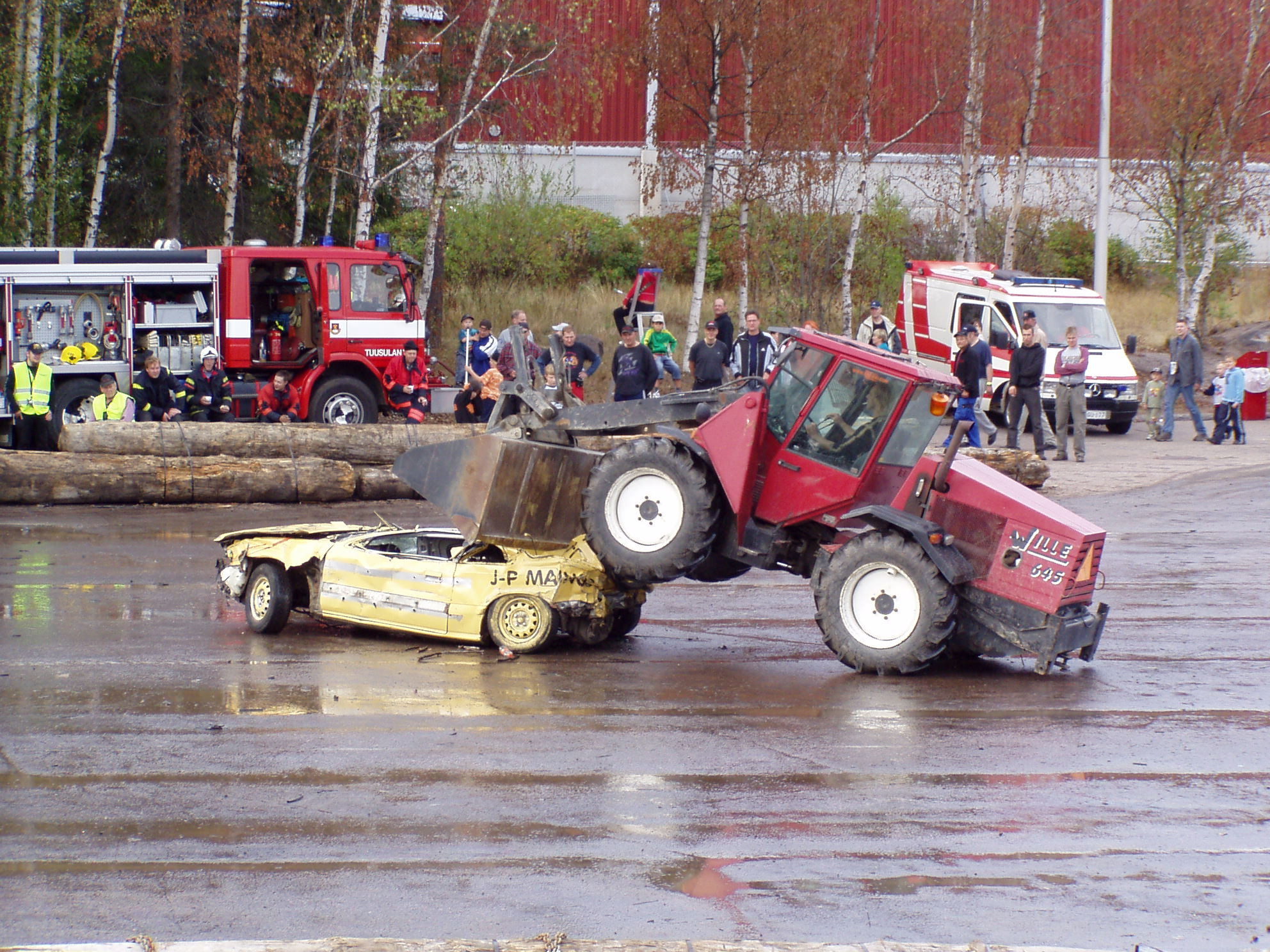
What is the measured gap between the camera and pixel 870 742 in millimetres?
7531

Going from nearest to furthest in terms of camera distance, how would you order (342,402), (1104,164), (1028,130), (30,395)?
(30,395) < (342,402) < (1104,164) < (1028,130)

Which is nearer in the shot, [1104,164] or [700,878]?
[700,878]

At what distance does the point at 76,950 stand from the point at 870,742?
429 cm

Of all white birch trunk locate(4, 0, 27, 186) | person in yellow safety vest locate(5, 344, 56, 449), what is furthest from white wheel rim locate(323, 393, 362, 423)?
white birch trunk locate(4, 0, 27, 186)

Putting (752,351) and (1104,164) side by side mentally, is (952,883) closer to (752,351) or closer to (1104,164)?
(752,351)

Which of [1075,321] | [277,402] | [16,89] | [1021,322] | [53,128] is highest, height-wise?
[16,89]

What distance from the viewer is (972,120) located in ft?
98.3

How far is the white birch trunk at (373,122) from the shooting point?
23.0m

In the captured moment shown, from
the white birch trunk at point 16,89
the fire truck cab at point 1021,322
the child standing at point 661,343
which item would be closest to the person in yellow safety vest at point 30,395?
the white birch trunk at point 16,89

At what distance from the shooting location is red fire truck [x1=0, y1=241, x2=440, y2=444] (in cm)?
1928

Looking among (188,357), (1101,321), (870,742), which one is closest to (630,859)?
(870,742)

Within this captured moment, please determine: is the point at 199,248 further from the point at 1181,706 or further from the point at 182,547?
the point at 1181,706

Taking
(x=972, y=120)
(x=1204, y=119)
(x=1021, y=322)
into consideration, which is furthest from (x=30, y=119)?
(x=1204, y=119)

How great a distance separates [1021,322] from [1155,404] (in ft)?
9.37
